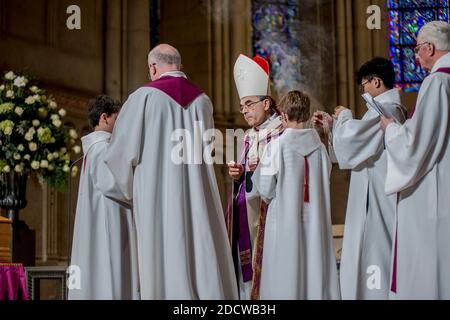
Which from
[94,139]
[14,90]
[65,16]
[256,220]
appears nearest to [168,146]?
[94,139]

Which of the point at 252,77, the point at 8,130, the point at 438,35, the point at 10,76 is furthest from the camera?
the point at 10,76

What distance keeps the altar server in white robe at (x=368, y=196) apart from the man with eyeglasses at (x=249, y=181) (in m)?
0.66

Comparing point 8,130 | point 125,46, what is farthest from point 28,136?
point 125,46

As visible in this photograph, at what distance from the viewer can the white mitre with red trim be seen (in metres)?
6.61

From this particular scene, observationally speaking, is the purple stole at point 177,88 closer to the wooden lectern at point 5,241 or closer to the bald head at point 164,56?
the bald head at point 164,56

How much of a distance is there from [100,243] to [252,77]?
1.67 metres

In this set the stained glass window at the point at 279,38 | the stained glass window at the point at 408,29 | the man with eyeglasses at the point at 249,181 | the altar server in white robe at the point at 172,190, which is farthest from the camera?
the stained glass window at the point at 408,29

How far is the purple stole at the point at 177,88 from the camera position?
5484 mm

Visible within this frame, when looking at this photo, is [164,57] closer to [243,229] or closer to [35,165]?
[243,229]

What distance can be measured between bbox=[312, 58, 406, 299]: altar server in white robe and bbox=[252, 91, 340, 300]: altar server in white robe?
0.65 ft

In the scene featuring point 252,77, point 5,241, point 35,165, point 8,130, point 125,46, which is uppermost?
point 125,46

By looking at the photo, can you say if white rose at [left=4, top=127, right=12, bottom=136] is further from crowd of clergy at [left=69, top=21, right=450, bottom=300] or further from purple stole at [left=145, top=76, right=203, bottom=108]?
purple stole at [left=145, top=76, right=203, bottom=108]

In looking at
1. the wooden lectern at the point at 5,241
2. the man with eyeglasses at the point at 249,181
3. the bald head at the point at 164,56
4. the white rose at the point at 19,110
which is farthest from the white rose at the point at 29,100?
the bald head at the point at 164,56

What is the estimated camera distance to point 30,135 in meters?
7.73
